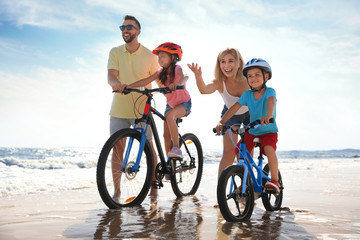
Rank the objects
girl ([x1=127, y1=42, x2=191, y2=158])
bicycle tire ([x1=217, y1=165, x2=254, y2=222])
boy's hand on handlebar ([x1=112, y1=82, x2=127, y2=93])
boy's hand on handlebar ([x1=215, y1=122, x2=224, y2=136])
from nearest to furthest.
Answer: bicycle tire ([x1=217, y1=165, x2=254, y2=222])
boy's hand on handlebar ([x1=215, y1=122, x2=224, y2=136])
boy's hand on handlebar ([x1=112, y1=82, x2=127, y2=93])
girl ([x1=127, y1=42, x2=191, y2=158])

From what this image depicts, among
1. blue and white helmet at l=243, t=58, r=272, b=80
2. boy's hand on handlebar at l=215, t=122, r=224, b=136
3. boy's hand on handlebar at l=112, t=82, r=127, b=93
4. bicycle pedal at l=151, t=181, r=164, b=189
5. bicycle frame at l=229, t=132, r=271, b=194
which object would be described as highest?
blue and white helmet at l=243, t=58, r=272, b=80

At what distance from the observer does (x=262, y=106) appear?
3.65m

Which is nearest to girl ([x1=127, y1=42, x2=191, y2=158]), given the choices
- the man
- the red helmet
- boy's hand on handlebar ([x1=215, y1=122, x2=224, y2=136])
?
the red helmet

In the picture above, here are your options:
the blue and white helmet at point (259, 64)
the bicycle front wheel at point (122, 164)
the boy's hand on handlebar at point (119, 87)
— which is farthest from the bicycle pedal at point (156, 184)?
the blue and white helmet at point (259, 64)

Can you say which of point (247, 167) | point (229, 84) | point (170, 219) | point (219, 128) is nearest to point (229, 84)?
point (229, 84)

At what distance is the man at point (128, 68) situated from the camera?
15.9ft

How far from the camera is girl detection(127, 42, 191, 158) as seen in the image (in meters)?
4.58

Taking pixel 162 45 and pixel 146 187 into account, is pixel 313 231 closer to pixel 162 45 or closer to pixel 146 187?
pixel 146 187

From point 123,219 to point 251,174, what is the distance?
1.37m

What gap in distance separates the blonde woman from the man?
1016 millimetres

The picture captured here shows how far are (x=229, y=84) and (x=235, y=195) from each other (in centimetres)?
163

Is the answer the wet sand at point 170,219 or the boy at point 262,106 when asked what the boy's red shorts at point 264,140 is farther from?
the wet sand at point 170,219

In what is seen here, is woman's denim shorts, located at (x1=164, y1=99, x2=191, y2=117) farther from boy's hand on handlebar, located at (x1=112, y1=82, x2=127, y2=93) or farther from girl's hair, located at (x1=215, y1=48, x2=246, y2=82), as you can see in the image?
boy's hand on handlebar, located at (x1=112, y1=82, x2=127, y2=93)

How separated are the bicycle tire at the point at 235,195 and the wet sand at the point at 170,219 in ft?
0.32
